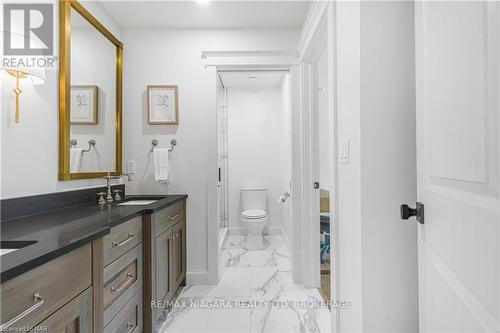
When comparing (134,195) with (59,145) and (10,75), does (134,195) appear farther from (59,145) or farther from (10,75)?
(10,75)

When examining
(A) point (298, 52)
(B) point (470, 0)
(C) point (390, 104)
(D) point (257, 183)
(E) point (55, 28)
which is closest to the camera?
(B) point (470, 0)

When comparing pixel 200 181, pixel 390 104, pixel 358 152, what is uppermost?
pixel 390 104

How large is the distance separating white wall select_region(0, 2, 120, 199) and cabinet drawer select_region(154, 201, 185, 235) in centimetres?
65

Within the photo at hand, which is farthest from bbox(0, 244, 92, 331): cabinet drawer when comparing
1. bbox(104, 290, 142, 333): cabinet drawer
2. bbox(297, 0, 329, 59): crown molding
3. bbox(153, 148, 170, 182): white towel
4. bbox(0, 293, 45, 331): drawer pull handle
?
bbox(297, 0, 329, 59): crown molding

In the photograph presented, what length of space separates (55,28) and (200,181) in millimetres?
1519

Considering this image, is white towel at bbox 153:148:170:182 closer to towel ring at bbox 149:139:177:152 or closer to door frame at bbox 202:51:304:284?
towel ring at bbox 149:139:177:152

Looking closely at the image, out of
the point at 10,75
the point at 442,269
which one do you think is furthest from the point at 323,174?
the point at 10,75

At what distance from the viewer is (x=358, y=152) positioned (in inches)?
42.1

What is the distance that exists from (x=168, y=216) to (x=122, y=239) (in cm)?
65

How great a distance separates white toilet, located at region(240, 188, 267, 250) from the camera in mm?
3369

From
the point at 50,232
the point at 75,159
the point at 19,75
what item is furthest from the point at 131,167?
the point at 50,232

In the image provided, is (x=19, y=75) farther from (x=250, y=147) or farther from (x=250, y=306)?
(x=250, y=147)

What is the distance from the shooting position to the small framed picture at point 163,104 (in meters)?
2.44

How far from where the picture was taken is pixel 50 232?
1037mm
